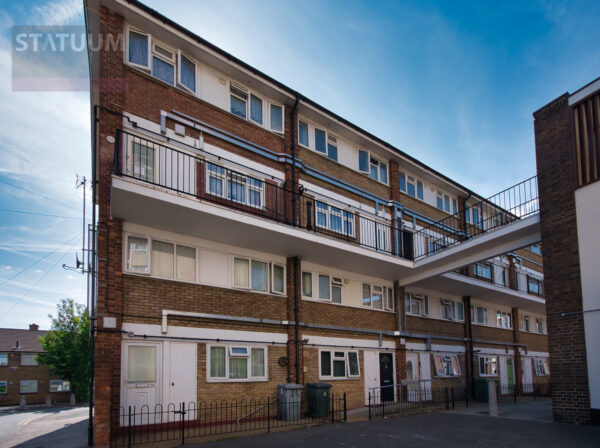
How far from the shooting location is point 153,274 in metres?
10.5

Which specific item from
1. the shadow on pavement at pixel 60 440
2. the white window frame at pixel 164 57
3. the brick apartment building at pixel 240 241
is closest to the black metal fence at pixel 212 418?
the brick apartment building at pixel 240 241

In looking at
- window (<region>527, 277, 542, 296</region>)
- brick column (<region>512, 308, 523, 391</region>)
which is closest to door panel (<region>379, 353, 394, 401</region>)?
brick column (<region>512, 308, 523, 391</region>)

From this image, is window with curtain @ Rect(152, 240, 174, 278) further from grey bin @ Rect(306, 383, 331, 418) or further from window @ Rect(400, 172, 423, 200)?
window @ Rect(400, 172, 423, 200)

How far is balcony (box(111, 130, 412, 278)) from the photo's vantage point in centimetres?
991

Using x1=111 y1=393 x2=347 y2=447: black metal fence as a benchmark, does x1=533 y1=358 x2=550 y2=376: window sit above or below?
below

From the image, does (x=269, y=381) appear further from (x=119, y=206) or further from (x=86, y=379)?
(x=86, y=379)

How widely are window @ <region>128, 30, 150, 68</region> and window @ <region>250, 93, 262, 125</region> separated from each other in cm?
332

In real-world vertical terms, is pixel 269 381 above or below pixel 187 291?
below

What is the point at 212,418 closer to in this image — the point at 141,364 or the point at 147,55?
the point at 141,364

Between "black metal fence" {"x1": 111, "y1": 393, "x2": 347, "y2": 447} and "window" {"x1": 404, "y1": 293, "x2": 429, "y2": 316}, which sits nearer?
"black metal fence" {"x1": 111, "y1": 393, "x2": 347, "y2": 447}

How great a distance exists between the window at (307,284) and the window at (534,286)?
17.1m

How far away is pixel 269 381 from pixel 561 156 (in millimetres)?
9496

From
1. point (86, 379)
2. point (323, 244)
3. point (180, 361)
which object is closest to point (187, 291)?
point (180, 361)

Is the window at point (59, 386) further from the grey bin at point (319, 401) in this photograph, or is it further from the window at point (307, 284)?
the grey bin at point (319, 401)
